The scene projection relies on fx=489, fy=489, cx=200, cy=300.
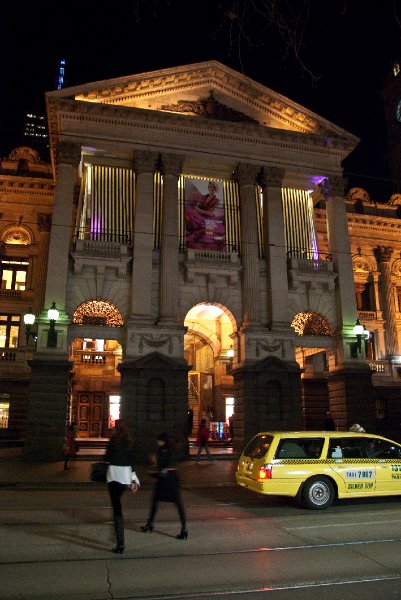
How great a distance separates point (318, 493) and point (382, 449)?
7.33 ft

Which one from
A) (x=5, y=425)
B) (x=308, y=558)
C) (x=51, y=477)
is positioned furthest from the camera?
(x=5, y=425)

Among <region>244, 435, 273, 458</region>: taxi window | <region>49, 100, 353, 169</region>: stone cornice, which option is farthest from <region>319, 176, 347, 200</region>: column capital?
<region>244, 435, 273, 458</region>: taxi window

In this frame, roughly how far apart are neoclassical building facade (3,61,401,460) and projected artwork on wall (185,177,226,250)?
8 cm

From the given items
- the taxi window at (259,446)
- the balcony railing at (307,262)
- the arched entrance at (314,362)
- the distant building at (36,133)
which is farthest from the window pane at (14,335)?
the distant building at (36,133)

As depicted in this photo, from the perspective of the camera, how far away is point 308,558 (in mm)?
7309

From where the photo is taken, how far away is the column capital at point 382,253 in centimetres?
3841

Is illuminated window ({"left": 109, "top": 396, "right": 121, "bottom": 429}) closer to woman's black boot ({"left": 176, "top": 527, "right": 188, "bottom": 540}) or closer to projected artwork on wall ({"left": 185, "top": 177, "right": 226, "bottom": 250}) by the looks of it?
projected artwork on wall ({"left": 185, "top": 177, "right": 226, "bottom": 250})

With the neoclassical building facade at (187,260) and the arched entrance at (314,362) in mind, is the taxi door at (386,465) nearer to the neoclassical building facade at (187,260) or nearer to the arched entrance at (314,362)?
the neoclassical building facade at (187,260)

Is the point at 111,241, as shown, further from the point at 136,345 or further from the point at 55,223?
the point at 136,345

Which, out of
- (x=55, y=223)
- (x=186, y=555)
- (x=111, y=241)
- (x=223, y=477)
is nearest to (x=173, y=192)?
(x=111, y=241)

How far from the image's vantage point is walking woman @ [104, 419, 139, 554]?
759 cm

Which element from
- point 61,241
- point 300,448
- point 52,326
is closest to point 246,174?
point 61,241

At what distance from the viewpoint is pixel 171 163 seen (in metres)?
27.3

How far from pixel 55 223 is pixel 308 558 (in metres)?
21.4
